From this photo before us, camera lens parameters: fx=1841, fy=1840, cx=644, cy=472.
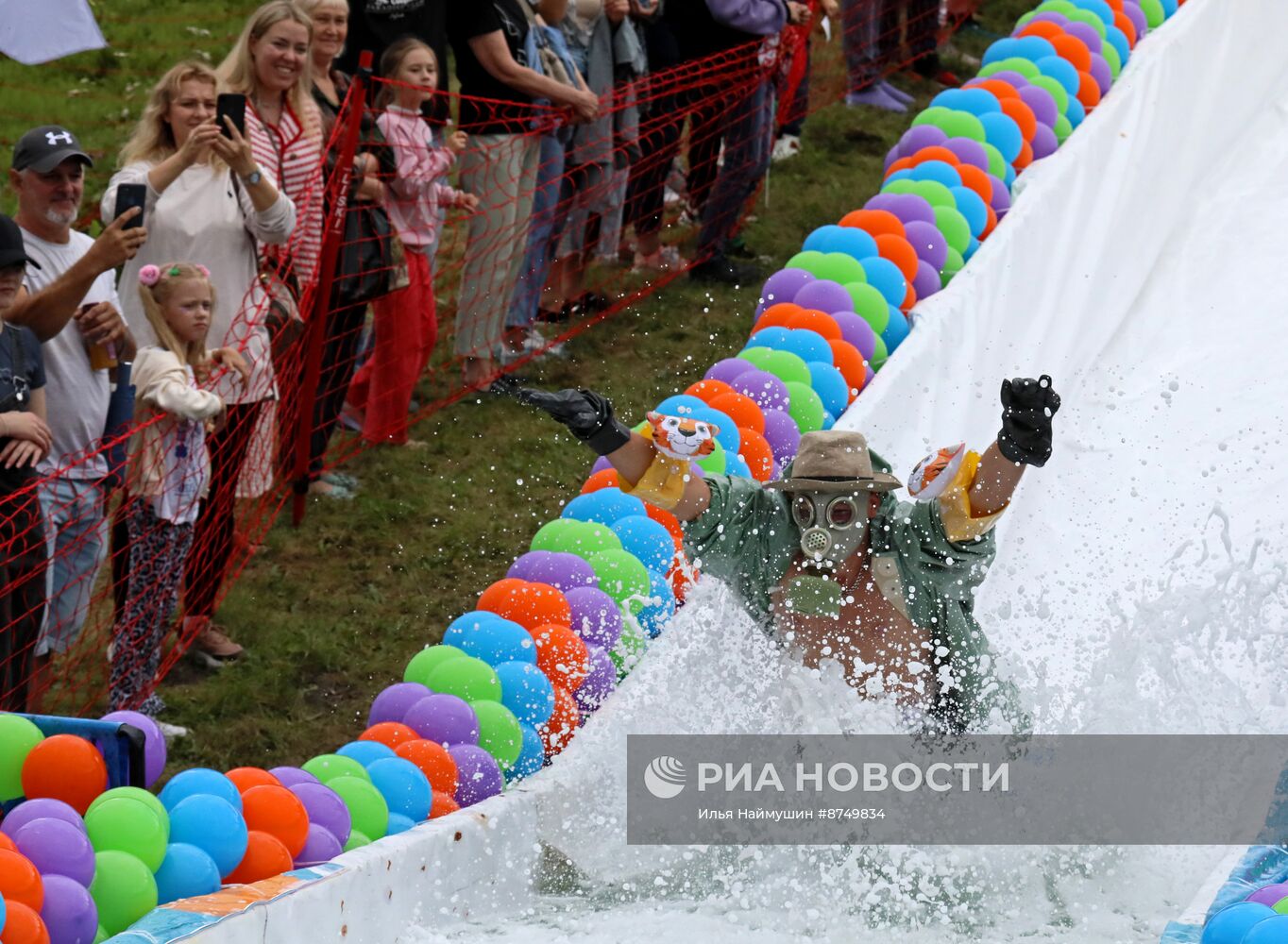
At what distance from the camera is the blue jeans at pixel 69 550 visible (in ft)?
16.2

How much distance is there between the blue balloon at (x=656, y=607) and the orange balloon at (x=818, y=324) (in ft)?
4.76

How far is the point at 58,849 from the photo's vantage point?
3412 millimetres

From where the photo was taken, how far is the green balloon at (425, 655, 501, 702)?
446cm

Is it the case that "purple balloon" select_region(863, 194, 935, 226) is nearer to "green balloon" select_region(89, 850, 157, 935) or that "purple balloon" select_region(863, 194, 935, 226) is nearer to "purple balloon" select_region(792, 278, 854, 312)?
"purple balloon" select_region(792, 278, 854, 312)

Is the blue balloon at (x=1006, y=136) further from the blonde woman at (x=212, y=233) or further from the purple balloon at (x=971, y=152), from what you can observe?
the blonde woman at (x=212, y=233)

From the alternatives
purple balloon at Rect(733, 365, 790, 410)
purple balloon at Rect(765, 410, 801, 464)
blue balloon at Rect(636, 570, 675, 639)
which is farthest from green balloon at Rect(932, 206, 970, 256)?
blue balloon at Rect(636, 570, 675, 639)

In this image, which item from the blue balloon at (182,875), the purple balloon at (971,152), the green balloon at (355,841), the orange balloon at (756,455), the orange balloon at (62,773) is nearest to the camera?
the blue balloon at (182,875)

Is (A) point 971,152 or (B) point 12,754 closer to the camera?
(B) point 12,754

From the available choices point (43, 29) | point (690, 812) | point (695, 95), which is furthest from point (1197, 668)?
point (695, 95)

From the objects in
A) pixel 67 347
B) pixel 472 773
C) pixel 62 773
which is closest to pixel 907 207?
pixel 67 347

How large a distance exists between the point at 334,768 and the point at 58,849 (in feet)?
2.69

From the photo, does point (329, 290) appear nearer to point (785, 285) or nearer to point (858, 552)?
point (785, 285)

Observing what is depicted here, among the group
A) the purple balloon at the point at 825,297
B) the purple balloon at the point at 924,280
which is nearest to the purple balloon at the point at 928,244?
the purple balloon at the point at 924,280

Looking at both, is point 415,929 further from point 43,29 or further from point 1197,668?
point 43,29
